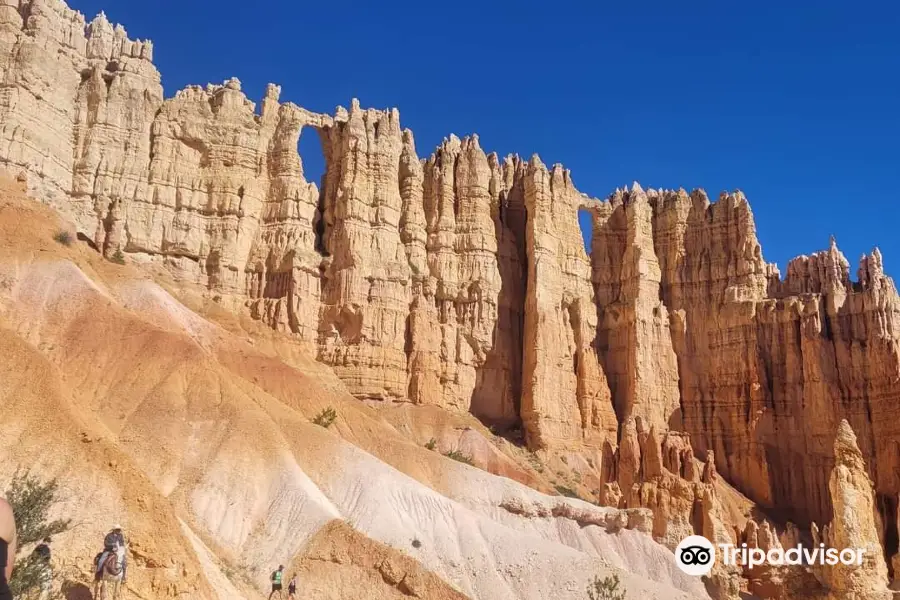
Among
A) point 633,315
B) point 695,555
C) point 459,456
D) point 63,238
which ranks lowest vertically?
point 695,555

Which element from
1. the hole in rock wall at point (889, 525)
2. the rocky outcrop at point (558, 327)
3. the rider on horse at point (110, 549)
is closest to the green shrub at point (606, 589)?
the rider on horse at point (110, 549)

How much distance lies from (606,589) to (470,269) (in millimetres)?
32370

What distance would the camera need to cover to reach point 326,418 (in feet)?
128

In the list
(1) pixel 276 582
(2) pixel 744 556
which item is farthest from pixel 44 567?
(2) pixel 744 556

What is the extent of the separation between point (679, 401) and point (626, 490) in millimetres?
23055

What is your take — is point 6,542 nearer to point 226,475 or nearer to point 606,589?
point 226,475

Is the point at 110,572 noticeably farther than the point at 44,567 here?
Yes

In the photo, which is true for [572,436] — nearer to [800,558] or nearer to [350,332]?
[350,332]

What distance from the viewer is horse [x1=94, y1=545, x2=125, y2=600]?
691 inches

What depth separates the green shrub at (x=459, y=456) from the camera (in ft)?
151

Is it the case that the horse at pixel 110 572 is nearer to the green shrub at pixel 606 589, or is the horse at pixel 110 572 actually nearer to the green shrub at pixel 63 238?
the green shrub at pixel 606 589

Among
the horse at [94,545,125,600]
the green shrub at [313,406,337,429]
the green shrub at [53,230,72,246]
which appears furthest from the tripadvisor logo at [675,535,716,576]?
the green shrub at [53,230,72,246]

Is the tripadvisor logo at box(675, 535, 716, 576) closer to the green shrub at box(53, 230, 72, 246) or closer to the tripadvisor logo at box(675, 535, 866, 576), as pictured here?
the tripadvisor logo at box(675, 535, 866, 576)

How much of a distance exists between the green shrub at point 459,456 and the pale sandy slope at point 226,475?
20.5ft
